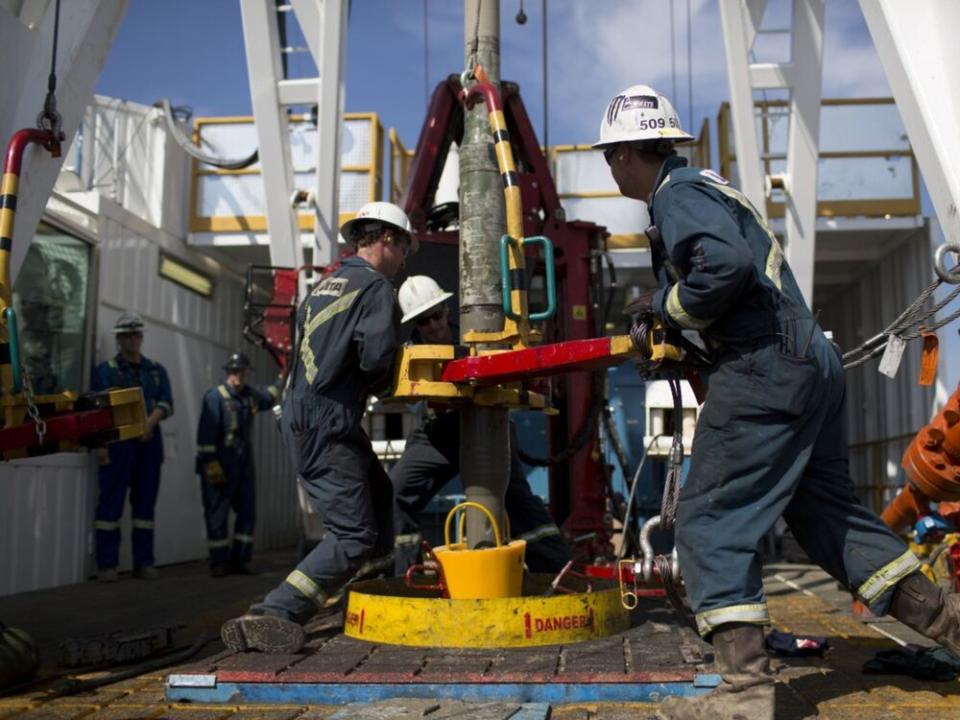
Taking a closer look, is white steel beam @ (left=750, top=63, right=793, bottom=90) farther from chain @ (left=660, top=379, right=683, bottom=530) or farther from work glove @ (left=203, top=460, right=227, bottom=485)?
work glove @ (left=203, top=460, right=227, bottom=485)

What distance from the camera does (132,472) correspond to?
305 inches

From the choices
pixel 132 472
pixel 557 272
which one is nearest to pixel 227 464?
pixel 132 472

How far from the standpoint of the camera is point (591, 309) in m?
6.78

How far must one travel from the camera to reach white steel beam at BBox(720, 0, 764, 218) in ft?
23.0

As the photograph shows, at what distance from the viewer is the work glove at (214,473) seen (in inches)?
322

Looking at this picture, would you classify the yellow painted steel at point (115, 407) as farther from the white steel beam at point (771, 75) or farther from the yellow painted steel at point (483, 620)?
the white steel beam at point (771, 75)

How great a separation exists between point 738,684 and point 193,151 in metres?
8.10

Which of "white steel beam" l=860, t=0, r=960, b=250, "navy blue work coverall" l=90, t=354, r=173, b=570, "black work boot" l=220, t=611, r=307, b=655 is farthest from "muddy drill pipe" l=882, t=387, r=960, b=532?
"navy blue work coverall" l=90, t=354, r=173, b=570

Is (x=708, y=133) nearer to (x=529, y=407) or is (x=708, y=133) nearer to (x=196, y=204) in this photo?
(x=196, y=204)

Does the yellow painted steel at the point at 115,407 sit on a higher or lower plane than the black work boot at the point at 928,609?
higher

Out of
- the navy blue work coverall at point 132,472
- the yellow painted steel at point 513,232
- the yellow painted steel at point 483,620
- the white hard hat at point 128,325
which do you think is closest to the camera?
the yellow painted steel at point 483,620

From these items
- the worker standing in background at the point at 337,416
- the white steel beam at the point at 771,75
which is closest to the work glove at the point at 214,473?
the worker standing in background at the point at 337,416

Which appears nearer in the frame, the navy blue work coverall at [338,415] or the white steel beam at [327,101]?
the navy blue work coverall at [338,415]

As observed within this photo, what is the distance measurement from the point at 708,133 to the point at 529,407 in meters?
6.53
